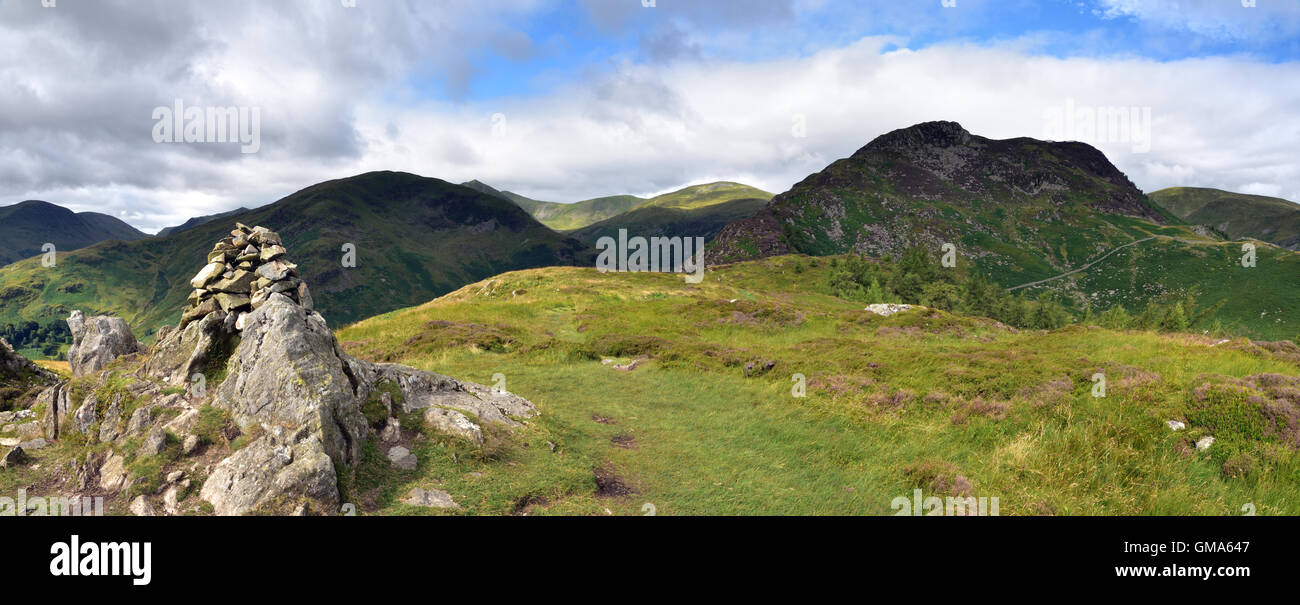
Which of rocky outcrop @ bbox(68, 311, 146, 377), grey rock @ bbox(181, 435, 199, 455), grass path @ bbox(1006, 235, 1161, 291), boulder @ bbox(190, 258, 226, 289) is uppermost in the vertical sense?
grass path @ bbox(1006, 235, 1161, 291)

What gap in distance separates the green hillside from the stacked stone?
22.5ft

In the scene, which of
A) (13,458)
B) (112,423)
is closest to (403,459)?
(112,423)

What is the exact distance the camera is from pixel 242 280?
14.6 meters

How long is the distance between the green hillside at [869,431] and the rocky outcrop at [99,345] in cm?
1152

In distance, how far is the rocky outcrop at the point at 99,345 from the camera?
16547 mm

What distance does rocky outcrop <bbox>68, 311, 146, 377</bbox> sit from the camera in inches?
651

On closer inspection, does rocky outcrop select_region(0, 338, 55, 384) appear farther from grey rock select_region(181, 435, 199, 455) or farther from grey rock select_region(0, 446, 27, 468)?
grey rock select_region(181, 435, 199, 455)

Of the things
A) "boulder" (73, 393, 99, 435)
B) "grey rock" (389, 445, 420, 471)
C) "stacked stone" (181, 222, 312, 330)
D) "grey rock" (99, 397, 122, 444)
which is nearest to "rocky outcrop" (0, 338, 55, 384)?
"boulder" (73, 393, 99, 435)

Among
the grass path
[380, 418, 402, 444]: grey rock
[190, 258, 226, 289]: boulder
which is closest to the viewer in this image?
[380, 418, 402, 444]: grey rock

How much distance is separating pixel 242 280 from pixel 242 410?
502 cm

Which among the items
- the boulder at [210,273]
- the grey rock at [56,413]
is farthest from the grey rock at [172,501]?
the boulder at [210,273]

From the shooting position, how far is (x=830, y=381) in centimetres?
2156
